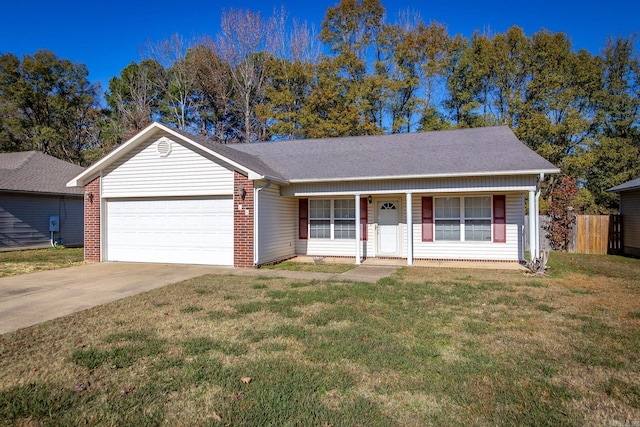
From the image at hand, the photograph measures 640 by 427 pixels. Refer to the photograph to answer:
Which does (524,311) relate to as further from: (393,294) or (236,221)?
(236,221)

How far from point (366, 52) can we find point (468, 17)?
7.04 meters

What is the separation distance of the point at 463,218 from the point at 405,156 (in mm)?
2801

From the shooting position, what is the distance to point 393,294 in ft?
24.4

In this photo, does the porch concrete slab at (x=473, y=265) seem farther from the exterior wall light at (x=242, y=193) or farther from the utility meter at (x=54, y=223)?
the utility meter at (x=54, y=223)

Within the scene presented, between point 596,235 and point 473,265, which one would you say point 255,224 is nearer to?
point 473,265

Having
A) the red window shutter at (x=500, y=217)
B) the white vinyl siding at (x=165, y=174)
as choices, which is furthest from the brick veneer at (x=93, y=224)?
the red window shutter at (x=500, y=217)

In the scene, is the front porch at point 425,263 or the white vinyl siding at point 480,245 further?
the white vinyl siding at point 480,245

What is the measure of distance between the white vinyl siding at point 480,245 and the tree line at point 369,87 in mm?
13279

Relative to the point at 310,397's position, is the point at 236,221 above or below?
above

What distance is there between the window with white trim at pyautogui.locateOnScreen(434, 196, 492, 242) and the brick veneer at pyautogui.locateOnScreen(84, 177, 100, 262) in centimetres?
1114

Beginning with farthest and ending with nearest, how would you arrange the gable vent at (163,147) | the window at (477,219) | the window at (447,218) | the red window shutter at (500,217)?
the window at (447,218) < the window at (477,219) < the red window shutter at (500,217) < the gable vent at (163,147)

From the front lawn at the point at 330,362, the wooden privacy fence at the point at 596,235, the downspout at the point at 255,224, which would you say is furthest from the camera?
the wooden privacy fence at the point at 596,235

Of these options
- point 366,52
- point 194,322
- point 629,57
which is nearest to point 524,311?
point 194,322

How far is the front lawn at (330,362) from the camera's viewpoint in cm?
312
